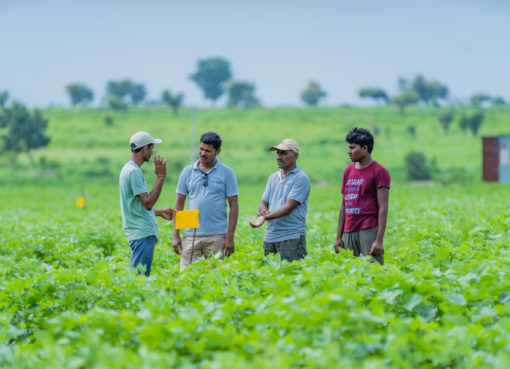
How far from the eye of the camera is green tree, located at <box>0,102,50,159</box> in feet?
211

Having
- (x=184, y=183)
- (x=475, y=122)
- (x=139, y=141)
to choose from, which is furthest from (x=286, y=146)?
(x=475, y=122)

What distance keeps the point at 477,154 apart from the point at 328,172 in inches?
643

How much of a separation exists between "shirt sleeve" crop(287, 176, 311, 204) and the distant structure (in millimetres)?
37358

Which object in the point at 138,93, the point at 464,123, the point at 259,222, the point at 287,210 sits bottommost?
the point at 259,222

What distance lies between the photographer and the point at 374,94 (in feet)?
388

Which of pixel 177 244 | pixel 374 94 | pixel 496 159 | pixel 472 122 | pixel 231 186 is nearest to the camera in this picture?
pixel 231 186

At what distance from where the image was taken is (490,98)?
117 meters

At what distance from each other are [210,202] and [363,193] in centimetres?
158

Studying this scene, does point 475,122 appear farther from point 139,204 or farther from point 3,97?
point 139,204

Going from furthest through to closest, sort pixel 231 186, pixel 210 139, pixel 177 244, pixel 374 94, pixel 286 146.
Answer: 1. pixel 374 94
2. pixel 177 244
3. pixel 231 186
4. pixel 286 146
5. pixel 210 139

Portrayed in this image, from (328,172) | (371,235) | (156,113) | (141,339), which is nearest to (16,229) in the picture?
(371,235)

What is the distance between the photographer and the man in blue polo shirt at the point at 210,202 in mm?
6840

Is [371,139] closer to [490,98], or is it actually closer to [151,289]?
[151,289]

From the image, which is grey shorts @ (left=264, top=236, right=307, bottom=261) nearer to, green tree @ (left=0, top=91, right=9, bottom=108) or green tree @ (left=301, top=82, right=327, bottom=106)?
green tree @ (left=0, top=91, right=9, bottom=108)
